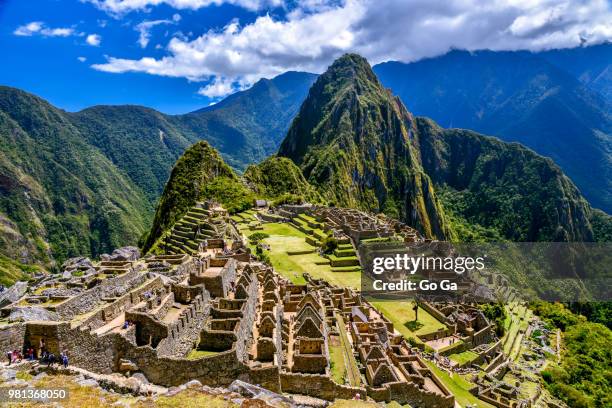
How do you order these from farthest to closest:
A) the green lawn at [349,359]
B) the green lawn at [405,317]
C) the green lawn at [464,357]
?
the green lawn at [405,317], the green lawn at [464,357], the green lawn at [349,359]

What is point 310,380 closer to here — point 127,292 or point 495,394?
point 127,292

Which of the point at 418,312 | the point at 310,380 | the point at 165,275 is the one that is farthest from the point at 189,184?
the point at 310,380

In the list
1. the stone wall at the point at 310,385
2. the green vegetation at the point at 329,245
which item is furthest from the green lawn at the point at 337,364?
the green vegetation at the point at 329,245

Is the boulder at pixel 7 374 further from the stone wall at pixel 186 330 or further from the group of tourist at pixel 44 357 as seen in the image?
the stone wall at pixel 186 330

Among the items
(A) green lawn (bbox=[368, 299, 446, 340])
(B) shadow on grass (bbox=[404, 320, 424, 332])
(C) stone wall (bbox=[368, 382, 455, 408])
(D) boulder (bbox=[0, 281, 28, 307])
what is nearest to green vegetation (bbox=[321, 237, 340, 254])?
(A) green lawn (bbox=[368, 299, 446, 340])

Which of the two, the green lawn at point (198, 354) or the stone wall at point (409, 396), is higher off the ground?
the green lawn at point (198, 354)

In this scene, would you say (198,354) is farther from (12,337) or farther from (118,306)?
(12,337)

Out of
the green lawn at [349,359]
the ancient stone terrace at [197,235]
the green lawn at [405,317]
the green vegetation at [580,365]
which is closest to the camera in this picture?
the green lawn at [349,359]
